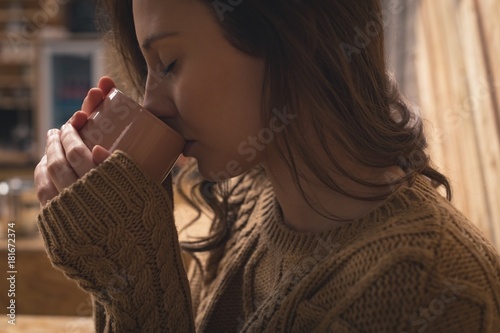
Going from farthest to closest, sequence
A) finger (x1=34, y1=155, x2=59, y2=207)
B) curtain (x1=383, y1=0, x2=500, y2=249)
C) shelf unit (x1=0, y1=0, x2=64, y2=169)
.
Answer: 1. shelf unit (x1=0, y1=0, x2=64, y2=169)
2. curtain (x1=383, y1=0, x2=500, y2=249)
3. finger (x1=34, y1=155, x2=59, y2=207)

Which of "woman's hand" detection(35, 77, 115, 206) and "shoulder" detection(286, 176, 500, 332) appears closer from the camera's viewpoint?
"shoulder" detection(286, 176, 500, 332)

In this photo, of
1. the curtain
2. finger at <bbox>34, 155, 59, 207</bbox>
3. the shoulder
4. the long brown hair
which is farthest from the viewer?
the curtain

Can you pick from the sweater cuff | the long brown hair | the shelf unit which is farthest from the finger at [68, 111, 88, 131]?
the shelf unit

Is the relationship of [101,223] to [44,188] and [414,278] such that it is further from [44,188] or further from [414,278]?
[414,278]

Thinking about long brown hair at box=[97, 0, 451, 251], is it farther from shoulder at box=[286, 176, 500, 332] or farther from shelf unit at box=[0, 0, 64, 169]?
shelf unit at box=[0, 0, 64, 169]

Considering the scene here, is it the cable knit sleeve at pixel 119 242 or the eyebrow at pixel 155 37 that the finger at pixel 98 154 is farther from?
the eyebrow at pixel 155 37

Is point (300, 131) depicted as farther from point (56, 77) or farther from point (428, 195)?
point (56, 77)

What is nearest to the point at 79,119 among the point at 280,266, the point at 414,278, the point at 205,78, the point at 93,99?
the point at 93,99

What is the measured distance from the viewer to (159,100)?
975mm

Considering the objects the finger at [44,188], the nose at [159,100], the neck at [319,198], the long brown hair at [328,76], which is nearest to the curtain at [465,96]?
the long brown hair at [328,76]

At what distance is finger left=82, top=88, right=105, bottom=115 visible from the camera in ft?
3.41

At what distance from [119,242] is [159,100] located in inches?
8.7

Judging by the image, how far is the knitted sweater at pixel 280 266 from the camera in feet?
2.56

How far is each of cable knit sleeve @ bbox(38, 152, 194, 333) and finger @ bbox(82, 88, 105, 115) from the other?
0.13 m
